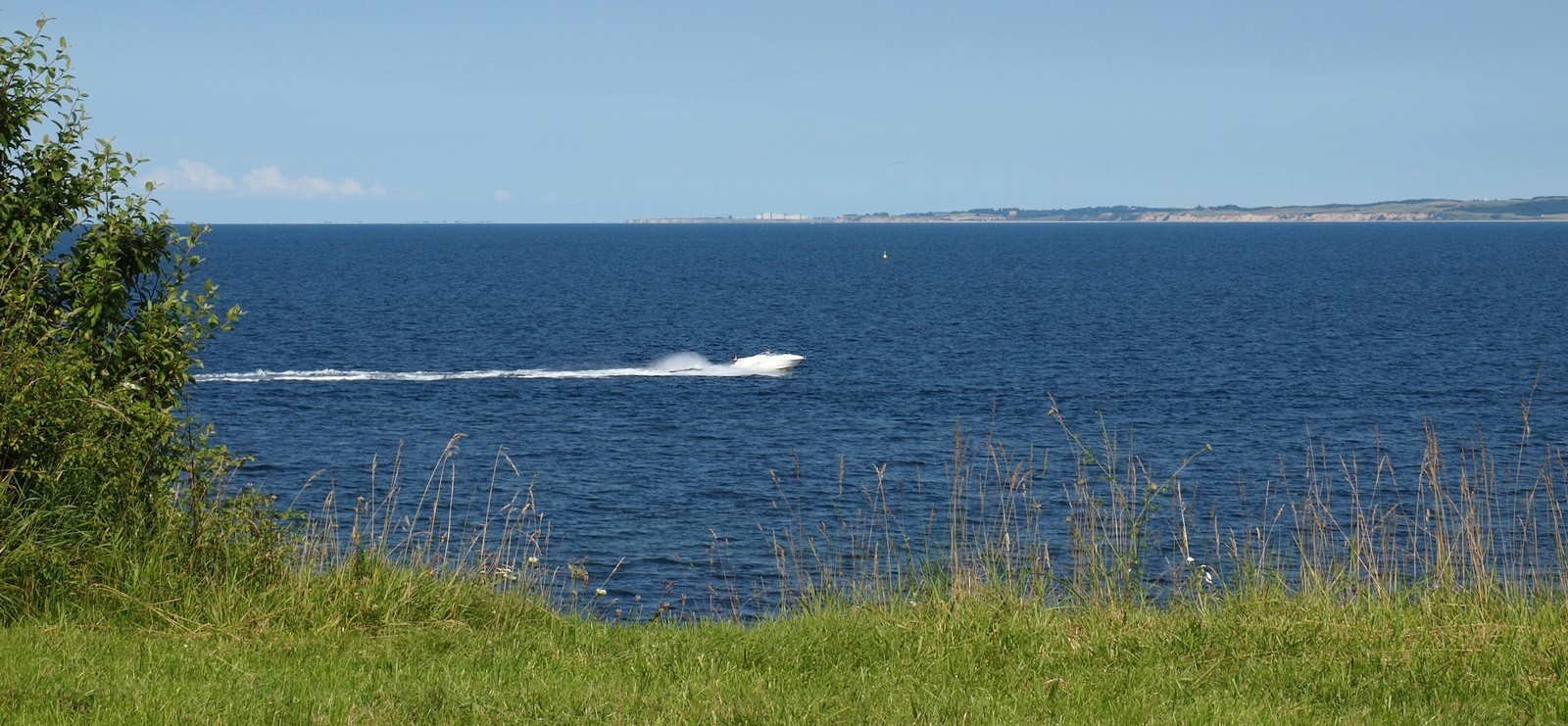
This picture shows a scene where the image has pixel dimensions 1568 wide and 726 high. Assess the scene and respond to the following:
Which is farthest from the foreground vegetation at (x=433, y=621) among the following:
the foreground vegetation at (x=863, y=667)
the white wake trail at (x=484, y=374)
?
the white wake trail at (x=484, y=374)

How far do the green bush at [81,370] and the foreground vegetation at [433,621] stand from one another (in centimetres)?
3

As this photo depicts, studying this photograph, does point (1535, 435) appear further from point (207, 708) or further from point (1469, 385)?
point (207, 708)

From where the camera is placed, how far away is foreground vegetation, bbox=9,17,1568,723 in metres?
7.81

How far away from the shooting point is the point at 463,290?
12638cm

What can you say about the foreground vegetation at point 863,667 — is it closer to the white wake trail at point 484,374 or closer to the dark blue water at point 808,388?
the dark blue water at point 808,388

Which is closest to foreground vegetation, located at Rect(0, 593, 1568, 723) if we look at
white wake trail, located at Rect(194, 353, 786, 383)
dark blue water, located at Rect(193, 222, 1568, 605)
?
dark blue water, located at Rect(193, 222, 1568, 605)

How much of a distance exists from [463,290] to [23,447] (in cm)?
11940

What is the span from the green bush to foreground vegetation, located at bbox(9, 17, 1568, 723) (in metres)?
0.03

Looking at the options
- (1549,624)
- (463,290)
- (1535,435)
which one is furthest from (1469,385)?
(463,290)

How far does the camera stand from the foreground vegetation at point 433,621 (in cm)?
781

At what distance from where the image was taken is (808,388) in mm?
60750

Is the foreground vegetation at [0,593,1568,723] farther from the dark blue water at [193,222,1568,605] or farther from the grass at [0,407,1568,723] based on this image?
the dark blue water at [193,222,1568,605]

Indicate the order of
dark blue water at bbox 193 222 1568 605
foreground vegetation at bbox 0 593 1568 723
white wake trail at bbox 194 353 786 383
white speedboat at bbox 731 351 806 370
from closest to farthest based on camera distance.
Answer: foreground vegetation at bbox 0 593 1568 723 → dark blue water at bbox 193 222 1568 605 → white wake trail at bbox 194 353 786 383 → white speedboat at bbox 731 351 806 370

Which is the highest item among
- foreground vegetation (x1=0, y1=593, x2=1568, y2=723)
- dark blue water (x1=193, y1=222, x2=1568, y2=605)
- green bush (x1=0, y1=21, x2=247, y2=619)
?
green bush (x1=0, y1=21, x2=247, y2=619)
